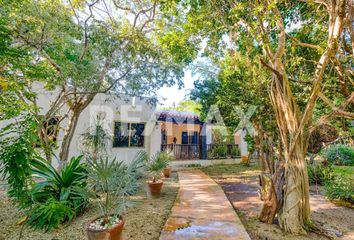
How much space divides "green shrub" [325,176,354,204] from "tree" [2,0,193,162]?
18.7ft

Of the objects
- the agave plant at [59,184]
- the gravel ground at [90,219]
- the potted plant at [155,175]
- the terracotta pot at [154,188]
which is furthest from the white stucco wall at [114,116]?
the gravel ground at [90,219]

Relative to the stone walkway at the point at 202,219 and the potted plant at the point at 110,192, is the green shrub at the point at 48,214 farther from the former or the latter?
the stone walkway at the point at 202,219

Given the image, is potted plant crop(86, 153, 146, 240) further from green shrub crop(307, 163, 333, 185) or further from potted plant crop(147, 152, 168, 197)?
green shrub crop(307, 163, 333, 185)

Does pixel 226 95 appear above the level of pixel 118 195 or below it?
above

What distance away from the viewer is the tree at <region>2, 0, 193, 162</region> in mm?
6445

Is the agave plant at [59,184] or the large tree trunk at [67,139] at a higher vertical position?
the large tree trunk at [67,139]

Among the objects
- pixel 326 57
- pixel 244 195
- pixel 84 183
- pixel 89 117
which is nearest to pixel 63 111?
pixel 89 117

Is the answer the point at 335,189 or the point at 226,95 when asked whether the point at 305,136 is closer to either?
the point at 226,95

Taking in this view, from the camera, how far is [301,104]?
550 centimetres

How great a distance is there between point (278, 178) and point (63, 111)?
8.82 meters

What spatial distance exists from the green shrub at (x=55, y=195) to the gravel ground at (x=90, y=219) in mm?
187

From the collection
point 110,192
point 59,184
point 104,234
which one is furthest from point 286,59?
point 59,184

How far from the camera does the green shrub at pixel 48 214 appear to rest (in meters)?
4.16

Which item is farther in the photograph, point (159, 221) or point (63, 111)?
point (63, 111)
